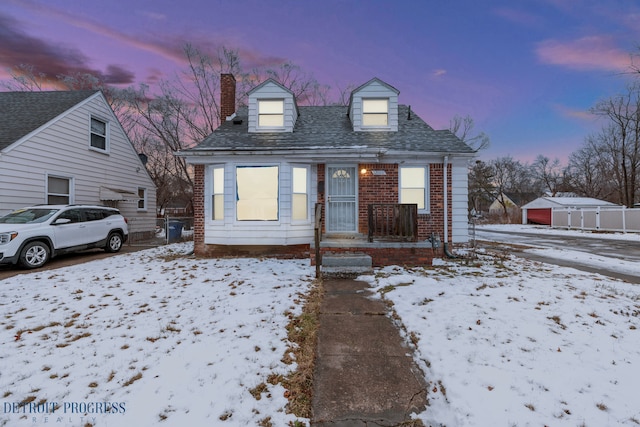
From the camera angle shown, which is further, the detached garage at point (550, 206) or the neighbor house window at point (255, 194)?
the detached garage at point (550, 206)

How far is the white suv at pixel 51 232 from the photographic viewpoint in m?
6.70

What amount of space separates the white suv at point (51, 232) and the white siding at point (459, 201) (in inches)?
453

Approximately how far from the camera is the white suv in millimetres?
6699

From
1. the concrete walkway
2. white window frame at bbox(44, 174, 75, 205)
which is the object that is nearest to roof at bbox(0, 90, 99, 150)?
white window frame at bbox(44, 174, 75, 205)

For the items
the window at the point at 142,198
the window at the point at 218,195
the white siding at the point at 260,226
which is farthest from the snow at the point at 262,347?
the window at the point at 142,198

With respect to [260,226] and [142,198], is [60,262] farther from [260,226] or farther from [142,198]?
[142,198]

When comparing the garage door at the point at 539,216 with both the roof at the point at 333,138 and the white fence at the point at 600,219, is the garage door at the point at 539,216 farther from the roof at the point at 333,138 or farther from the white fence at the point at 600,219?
the roof at the point at 333,138

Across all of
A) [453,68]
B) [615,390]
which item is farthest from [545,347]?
[453,68]

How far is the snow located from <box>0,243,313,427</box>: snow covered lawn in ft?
0.05

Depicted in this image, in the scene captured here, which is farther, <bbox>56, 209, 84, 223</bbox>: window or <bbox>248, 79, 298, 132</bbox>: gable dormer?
<bbox>248, 79, 298, 132</bbox>: gable dormer

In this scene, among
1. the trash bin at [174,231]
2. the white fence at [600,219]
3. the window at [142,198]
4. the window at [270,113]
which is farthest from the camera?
the white fence at [600,219]

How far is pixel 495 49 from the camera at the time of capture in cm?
1490

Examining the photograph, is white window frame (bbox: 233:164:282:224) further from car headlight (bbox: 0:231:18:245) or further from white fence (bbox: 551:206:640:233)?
white fence (bbox: 551:206:640:233)

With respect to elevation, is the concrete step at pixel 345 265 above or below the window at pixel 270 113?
below
